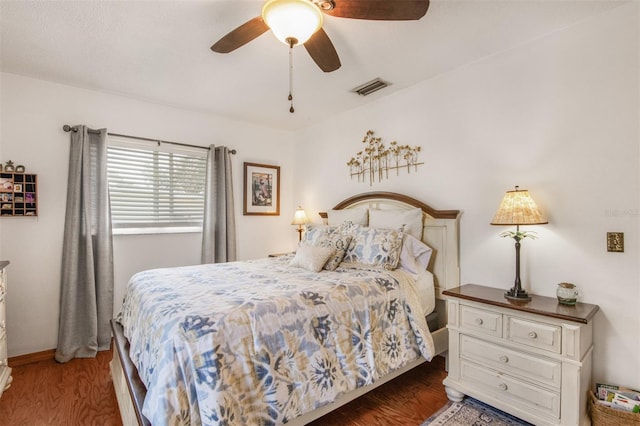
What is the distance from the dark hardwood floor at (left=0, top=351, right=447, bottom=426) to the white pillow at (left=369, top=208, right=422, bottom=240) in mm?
1128

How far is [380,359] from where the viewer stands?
1.97 metres

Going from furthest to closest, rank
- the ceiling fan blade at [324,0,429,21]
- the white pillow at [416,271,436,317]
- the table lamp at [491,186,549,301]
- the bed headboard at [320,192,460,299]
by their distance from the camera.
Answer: the bed headboard at [320,192,460,299] → the white pillow at [416,271,436,317] → the table lamp at [491,186,549,301] → the ceiling fan blade at [324,0,429,21]

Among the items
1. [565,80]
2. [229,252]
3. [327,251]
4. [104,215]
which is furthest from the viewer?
[229,252]

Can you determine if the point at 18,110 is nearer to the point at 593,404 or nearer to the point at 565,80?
the point at 565,80

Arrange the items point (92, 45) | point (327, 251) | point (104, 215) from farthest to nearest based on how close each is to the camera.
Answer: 1. point (104, 215)
2. point (327, 251)
3. point (92, 45)

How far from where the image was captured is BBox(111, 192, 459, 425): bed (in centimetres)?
137

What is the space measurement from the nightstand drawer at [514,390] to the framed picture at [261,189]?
9.67 ft

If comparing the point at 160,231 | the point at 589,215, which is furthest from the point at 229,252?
the point at 589,215

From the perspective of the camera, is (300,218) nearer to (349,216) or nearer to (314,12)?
(349,216)

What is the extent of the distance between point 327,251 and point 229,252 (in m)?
1.67

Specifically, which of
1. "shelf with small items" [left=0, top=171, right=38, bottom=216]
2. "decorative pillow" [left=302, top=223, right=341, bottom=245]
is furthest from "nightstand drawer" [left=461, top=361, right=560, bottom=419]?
"shelf with small items" [left=0, top=171, right=38, bottom=216]

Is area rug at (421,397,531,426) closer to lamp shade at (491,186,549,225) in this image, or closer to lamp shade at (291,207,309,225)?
lamp shade at (491,186,549,225)

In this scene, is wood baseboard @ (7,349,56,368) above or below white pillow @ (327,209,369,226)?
below

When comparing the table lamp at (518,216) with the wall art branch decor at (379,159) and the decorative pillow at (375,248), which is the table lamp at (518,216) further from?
the wall art branch decor at (379,159)
